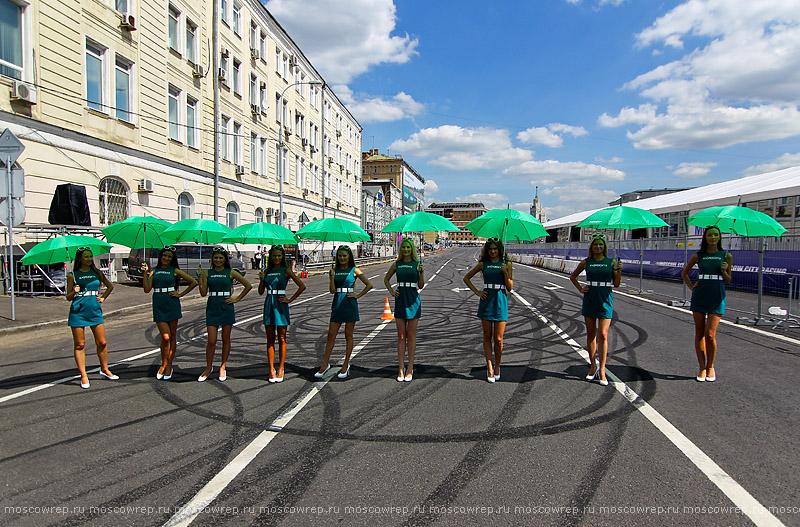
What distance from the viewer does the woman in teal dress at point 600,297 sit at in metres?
5.64

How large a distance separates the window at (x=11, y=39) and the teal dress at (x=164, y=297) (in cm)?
1357

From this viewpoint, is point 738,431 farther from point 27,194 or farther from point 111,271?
point 111,271

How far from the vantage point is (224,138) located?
1101 inches

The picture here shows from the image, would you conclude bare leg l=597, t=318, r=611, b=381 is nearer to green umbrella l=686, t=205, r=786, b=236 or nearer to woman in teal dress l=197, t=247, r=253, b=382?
green umbrella l=686, t=205, r=786, b=236

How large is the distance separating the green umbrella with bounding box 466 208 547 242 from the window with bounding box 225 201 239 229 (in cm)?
2490

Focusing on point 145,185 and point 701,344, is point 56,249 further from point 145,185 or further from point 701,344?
point 145,185

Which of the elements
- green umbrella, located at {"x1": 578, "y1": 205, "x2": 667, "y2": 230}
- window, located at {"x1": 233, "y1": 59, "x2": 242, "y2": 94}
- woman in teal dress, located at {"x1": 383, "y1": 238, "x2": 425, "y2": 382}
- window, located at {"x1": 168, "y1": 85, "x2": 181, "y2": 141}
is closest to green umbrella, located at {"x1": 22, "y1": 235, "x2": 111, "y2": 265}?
woman in teal dress, located at {"x1": 383, "y1": 238, "x2": 425, "y2": 382}

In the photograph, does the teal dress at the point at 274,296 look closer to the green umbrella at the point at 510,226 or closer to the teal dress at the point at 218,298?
the teal dress at the point at 218,298

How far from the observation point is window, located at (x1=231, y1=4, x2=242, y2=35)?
29.3 meters

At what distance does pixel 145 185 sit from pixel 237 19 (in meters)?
15.6

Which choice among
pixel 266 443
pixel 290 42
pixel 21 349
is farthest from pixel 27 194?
pixel 290 42

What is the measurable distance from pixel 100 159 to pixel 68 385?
15.3 metres

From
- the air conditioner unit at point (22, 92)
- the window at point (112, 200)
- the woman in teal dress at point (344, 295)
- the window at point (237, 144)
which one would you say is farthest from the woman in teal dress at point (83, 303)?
the window at point (237, 144)

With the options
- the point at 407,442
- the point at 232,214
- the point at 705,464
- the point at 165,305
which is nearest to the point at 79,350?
the point at 165,305
